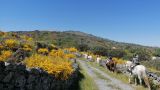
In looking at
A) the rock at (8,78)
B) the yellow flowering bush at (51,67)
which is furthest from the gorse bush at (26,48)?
the rock at (8,78)

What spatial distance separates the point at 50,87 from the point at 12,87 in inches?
167

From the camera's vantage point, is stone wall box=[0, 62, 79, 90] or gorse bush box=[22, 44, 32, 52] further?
gorse bush box=[22, 44, 32, 52]

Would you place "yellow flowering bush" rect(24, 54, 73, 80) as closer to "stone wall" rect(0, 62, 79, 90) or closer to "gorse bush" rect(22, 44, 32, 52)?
"stone wall" rect(0, 62, 79, 90)

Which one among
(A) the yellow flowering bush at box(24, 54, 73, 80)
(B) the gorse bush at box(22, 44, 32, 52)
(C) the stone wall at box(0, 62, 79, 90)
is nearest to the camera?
(C) the stone wall at box(0, 62, 79, 90)

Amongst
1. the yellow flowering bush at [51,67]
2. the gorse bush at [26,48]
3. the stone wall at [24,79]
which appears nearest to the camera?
the stone wall at [24,79]

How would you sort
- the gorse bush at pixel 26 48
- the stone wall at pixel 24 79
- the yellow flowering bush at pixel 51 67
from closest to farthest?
the stone wall at pixel 24 79 < the yellow flowering bush at pixel 51 67 < the gorse bush at pixel 26 48

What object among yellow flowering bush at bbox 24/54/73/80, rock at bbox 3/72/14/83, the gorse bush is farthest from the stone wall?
the gorse bush

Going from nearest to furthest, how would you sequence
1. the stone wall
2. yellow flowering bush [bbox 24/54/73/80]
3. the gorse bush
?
the stone wall < yellow flowering bush [bbox 24/54/73/80] < the gorse bush

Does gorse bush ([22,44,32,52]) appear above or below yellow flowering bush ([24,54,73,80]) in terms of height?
above

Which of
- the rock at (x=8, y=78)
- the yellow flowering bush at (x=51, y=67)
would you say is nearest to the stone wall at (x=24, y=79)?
the rock at (x=8, y=78)

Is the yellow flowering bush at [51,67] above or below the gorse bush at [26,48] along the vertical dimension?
below

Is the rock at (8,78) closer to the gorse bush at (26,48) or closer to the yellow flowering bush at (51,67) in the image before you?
the yellow flowering bush at (51,67)

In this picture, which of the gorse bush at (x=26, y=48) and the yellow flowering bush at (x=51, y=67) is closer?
the yellow flowering bush at (x=51, y=67)

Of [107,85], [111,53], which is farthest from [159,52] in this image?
[107,85]
